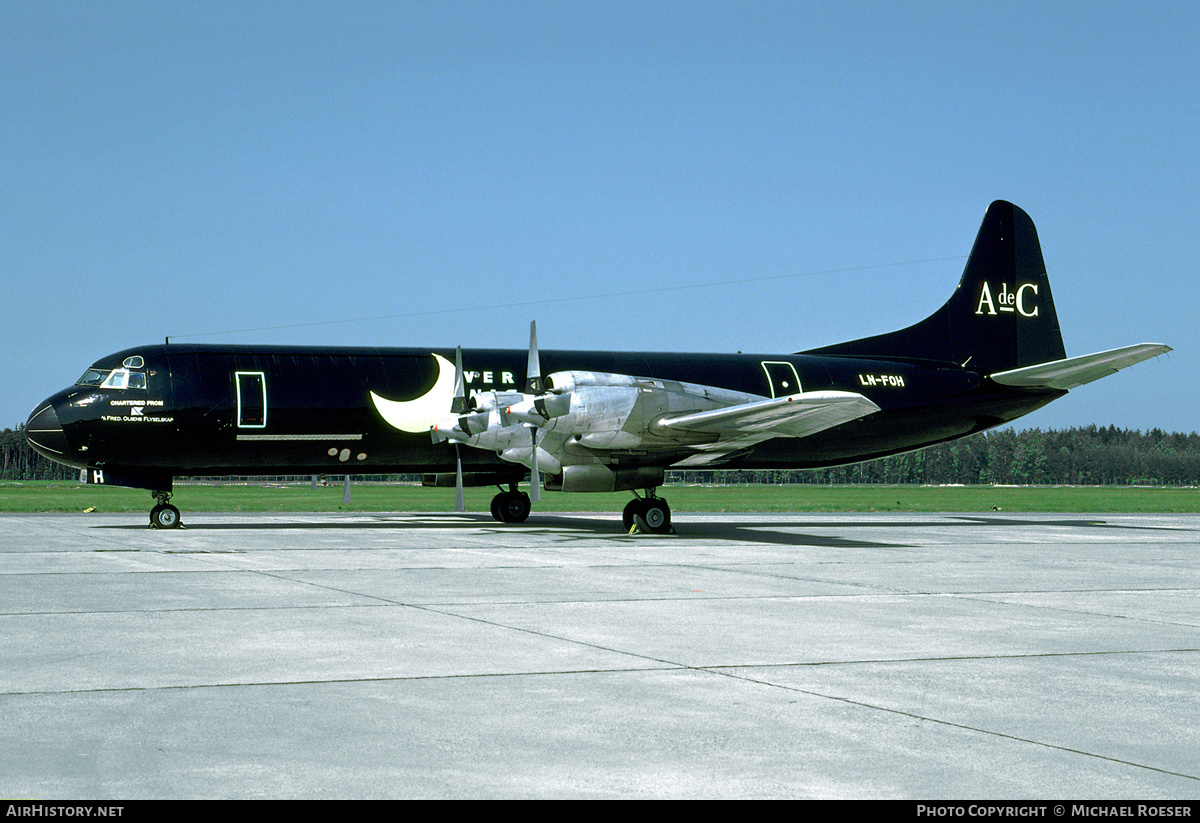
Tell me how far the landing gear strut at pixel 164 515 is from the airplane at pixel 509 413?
0.13 feet

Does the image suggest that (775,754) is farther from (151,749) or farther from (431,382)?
(431,382)

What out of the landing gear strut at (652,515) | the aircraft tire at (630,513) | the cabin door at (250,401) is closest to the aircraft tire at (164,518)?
the cabin door at (250,401)

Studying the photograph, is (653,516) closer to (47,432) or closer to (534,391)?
(534,391)

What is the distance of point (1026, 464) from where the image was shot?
604 ft

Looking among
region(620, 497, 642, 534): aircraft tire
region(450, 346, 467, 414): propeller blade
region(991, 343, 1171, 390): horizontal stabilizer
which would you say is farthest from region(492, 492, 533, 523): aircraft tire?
region(991, 343, 1171, 390): horizontal stabilizer

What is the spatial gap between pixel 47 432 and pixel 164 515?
10.0 ft

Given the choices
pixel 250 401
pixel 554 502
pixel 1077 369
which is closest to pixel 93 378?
pixel 250 401

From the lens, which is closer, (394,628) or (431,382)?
(394,628)

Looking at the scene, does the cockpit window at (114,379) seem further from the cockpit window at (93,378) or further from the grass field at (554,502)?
the grass field at (554,502)

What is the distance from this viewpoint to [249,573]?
50.7 ft

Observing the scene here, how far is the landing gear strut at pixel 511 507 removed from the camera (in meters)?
29.9
